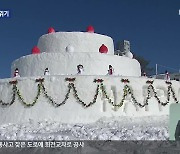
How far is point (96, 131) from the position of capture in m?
13.8

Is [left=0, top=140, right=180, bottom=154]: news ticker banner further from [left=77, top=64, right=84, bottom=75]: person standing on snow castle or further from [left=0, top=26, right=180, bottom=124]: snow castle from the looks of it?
[left=77, top=64, right=84, bottom=75]: person standing on snow castle

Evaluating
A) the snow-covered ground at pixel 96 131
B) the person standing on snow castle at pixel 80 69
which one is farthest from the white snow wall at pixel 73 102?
the person standing on snow castle at pixel 80 69

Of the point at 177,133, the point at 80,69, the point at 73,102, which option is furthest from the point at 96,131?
the point at 177,133

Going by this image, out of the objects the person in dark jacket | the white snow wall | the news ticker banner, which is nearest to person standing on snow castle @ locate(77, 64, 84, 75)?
the white snow wall

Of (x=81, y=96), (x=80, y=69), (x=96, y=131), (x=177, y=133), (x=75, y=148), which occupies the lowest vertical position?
(x=75, y=148)

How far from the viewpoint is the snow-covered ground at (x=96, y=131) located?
12680 millimetres

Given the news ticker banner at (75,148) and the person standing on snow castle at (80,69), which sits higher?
the person standing on snow castle at (80,69)

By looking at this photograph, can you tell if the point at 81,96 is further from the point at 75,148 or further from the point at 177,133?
the point at 177,133

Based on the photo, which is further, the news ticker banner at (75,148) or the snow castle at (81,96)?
the snow castle at (81,96)

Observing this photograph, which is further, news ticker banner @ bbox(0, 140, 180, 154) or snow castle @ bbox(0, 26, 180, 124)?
snow castle @ bbox(0, 26, 180, 124)

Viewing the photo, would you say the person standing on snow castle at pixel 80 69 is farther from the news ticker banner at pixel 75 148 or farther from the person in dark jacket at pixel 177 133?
→ the person in dark jacket at pixel 177 133

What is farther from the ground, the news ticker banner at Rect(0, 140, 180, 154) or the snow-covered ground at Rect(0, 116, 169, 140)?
the snow-covered ground at Rect(0, 116, 169, 140)

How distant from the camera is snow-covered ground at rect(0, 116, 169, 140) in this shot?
12680mm

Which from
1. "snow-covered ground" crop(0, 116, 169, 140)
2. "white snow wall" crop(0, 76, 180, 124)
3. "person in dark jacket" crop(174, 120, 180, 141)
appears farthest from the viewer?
"white snow wall" crop(0, 76, 180, 124)
